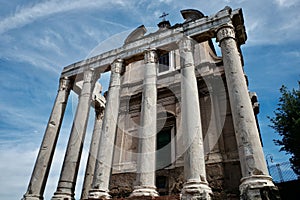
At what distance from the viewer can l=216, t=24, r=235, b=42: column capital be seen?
10.2 metres

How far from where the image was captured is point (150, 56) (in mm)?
11750

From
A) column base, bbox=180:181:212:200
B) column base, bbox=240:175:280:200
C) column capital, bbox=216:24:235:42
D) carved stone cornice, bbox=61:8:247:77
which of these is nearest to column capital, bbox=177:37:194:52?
carved stone cornice, bbox=61:8:247:77

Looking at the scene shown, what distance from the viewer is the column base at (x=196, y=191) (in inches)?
280

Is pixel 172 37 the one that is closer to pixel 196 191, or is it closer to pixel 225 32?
pixel 225 32

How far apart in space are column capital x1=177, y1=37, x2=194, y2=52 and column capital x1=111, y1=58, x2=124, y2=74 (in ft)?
10.9

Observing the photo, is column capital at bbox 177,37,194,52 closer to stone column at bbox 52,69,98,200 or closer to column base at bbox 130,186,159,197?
stone column at bbox 52,69,98,200

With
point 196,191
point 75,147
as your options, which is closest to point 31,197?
point 75,147

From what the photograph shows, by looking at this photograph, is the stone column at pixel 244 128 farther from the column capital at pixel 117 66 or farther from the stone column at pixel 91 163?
the stone column at pixel 91 163

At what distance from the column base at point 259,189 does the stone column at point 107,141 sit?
5031mm

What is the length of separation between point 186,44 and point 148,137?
15.9ft

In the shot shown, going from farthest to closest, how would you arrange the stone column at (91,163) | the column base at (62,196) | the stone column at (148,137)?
the stone column at (91,163) → the column base at (62,196) → the stone column at (148,137)

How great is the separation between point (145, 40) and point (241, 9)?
16.4ft

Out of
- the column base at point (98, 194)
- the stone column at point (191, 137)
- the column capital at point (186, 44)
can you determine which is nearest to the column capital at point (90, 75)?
the column capital at point (186, 44)

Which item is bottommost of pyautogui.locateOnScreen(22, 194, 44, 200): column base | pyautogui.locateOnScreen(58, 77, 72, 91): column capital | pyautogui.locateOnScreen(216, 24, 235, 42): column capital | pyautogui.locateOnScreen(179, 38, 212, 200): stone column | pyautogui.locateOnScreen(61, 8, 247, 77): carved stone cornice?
pyautogui.locateOnScreen(22, 194, 44, 200): column base
